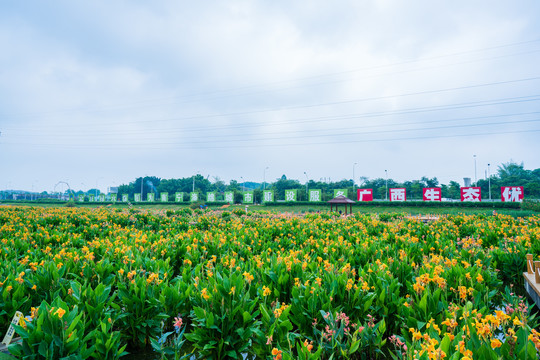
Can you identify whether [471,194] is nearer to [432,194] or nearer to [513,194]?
[513,194]

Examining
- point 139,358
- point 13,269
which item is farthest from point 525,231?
point 13,269

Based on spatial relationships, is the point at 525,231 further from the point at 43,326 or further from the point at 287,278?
the point at 43,326

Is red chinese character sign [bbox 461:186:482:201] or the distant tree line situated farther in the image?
the distant tree line

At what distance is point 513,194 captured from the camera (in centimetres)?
2722

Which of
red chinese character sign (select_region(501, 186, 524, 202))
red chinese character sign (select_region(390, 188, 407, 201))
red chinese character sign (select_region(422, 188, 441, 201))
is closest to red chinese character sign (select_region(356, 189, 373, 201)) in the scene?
red chinese character sign (select_region(390, 188, 407, 201))

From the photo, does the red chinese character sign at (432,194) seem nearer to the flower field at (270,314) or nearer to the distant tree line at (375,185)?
the distant tree line at (375,185)

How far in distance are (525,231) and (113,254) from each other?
8147 millimetres

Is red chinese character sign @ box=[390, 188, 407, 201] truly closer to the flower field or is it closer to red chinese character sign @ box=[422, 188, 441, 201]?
red chinese character sign @ box=[422, 188, 441, 201]

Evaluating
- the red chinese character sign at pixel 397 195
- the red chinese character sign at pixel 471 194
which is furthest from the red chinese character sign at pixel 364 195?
the red chinese character sign at pixel 471 194

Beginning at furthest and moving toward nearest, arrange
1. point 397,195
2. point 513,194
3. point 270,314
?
point 397,195 < point 513,194 < point 270,314

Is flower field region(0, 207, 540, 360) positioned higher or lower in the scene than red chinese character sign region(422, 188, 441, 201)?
lower

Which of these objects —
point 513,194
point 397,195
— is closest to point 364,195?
point 397,195

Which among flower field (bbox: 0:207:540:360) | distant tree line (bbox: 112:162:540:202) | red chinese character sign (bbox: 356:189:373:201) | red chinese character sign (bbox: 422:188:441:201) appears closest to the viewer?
flower field (bbox: 0:207:540:360)

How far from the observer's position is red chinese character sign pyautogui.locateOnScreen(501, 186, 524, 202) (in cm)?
2680
